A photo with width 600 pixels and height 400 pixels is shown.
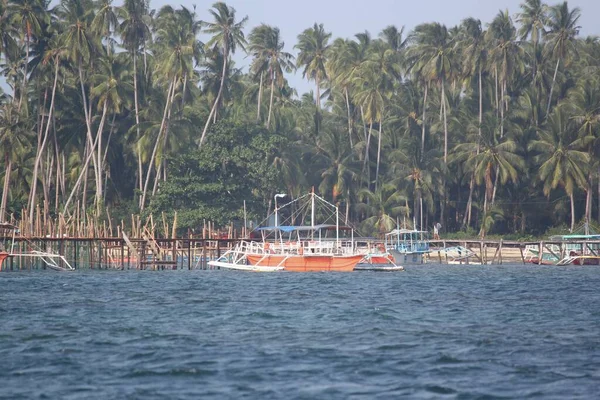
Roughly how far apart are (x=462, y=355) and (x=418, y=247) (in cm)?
6776

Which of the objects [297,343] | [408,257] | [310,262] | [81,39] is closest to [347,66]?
[408,257]

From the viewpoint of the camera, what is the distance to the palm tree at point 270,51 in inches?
4665

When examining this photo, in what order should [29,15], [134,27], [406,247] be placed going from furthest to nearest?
[134,27], [29,15], [406,247]

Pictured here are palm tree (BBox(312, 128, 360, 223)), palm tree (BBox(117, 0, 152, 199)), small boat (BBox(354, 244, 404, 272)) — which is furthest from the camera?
palm tree (BBox(312, 128, 360, 223))

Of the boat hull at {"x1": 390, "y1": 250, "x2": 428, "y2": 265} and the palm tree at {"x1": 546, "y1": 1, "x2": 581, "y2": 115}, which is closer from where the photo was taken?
the boat hull at {"x1": 390, "y1": 250, "x2": 428, "y2": 265}

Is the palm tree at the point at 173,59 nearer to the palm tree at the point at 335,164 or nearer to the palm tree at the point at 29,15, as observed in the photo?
the palm tree at the point at 29,15

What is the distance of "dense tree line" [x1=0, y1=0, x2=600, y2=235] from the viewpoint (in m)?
99.3

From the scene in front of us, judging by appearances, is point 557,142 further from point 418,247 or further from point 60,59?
point 60,59

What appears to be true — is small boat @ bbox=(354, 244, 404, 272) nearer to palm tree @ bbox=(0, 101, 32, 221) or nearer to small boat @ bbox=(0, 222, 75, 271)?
small boat @ bbox=(0, 222, 75, 271)

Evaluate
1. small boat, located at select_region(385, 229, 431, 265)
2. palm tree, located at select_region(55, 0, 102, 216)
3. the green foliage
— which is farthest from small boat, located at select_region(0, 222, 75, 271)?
small boat, located at select_region(385, 229, 431, 265)

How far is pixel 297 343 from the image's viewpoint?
94.7ft

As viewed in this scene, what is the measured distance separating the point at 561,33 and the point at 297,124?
31.4 metres

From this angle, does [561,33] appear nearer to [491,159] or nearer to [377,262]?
[491,159]

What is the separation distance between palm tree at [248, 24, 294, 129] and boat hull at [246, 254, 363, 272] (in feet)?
165
